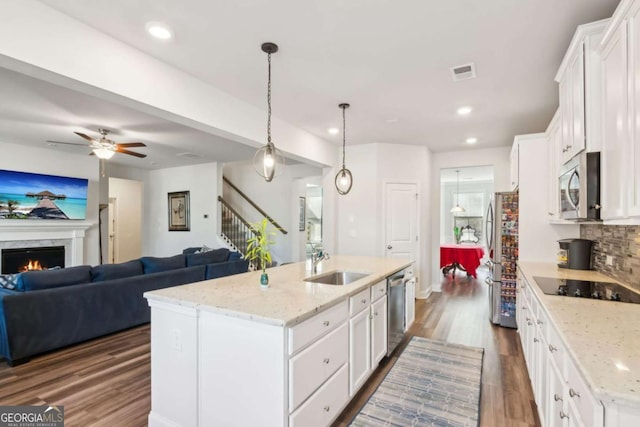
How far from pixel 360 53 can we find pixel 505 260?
3.33m

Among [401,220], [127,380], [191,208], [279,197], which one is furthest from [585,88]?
[191,208]

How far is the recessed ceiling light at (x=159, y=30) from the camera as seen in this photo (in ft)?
7.43

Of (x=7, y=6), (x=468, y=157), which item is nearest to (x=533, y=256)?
(x=468, y=157)

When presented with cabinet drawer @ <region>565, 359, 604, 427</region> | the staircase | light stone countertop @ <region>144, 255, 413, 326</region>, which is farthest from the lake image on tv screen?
cabinet drawer @ <region>565, 359, 604, 427</region>

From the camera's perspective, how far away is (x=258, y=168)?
3.00m

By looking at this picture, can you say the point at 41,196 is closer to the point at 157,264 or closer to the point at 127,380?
the point at 157,264

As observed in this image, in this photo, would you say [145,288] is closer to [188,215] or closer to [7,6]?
[7,6]

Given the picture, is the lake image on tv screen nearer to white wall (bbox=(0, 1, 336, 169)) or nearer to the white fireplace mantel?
the white fireplace mantel

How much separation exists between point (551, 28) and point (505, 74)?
28.1 inches

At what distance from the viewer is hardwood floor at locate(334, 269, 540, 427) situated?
2416 mm

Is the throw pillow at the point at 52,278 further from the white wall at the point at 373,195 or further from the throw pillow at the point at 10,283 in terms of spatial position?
the white wall at the point at 373,195

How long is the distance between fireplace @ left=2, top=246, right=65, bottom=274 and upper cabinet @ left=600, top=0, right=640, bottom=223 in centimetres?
794

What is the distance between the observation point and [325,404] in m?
2.03

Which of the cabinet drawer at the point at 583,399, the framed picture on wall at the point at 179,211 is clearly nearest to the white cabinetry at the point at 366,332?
the cabinet drawer at the point at 583,399
